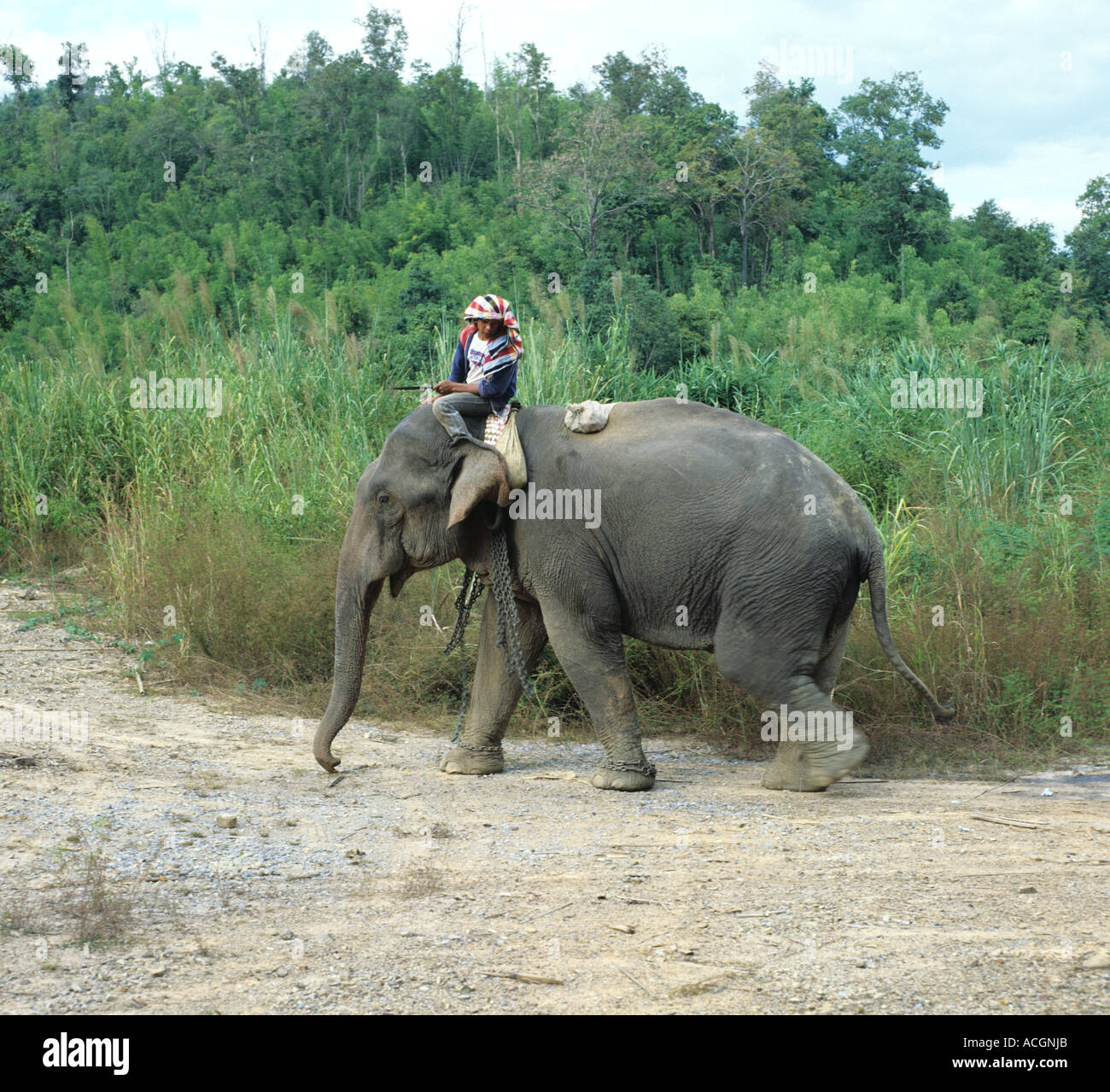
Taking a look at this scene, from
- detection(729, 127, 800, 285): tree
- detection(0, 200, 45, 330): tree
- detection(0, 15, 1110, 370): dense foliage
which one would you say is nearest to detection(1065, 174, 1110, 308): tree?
detection(0, 15, 1110, 370): dense foliage

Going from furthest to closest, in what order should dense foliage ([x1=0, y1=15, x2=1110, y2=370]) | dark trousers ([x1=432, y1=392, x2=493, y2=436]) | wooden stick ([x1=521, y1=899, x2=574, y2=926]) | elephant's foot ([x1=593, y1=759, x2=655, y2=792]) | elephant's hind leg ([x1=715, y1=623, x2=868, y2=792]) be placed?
dense foliage ([x1=0, y1=15, x2=1110, y2=370]), dark trousers ([x1=432, y1=392, x2=493, y2=436]), elephant's foot ([x1=593, y1=759, x2=655, y2=792]), elephant's hind leg ([x1=715, y1=623, x2=868, y2=792]), wooden stick ([x1=521, y1=899, x2=574, y2=926])

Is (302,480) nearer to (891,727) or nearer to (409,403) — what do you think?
(409,403)

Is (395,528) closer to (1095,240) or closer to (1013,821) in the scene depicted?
(1013,821)

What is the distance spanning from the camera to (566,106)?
4988cm

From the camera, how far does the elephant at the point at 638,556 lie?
574 centimetres

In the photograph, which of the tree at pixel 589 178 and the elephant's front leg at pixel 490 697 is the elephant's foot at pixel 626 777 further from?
the tree at pixel 589 178

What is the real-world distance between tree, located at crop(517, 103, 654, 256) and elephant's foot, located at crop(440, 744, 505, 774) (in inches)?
920

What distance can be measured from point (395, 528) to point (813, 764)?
7.64 ft

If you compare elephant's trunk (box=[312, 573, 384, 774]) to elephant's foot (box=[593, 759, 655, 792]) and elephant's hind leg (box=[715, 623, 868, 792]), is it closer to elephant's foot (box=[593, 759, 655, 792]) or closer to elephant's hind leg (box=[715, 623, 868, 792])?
elephant's foot (box=[593, 759, 655, 792])

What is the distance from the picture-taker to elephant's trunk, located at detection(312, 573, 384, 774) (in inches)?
242

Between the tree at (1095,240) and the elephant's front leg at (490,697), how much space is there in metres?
25.3

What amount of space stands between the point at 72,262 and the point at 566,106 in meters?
21.4

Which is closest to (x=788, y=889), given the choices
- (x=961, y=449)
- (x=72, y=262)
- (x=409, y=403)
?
(x=961, y=449)

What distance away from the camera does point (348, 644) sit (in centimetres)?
625
